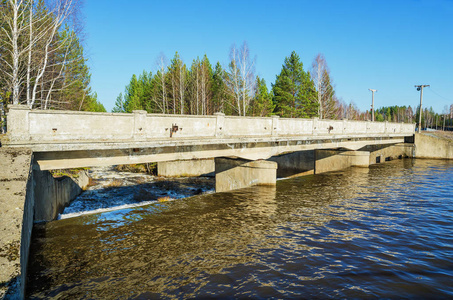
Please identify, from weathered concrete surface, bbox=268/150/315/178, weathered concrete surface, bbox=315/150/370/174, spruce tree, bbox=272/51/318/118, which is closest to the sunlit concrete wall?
weathered concrete surface, bbox=315/150/370/174

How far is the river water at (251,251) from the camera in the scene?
542 centimetres

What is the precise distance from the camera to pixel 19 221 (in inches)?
183

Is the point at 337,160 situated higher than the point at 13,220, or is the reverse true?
the point at 13,220

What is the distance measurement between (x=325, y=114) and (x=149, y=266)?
4601cm

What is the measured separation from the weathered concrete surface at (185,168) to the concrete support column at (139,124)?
14134 millimetres

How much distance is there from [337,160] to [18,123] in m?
22.0

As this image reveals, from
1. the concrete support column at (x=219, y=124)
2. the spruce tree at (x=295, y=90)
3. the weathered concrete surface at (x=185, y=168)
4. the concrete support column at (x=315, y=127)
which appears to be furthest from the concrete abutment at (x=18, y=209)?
the spruce tree at (x=295, y=90)

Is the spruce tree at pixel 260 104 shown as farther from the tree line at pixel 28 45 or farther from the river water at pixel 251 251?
the river water at pixel 251 251

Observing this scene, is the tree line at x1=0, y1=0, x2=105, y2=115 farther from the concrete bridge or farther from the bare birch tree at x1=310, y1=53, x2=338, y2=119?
the bare birch tree at x1=310, y1=53, x2=338, y2=119

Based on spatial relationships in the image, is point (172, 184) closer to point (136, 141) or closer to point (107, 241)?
point (136, 141)

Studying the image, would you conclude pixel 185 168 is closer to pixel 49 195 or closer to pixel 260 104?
pixel 49 195

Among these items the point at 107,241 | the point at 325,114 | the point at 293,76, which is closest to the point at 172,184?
the point at 107,241

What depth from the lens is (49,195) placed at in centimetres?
992

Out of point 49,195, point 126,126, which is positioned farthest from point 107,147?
point 49,195
